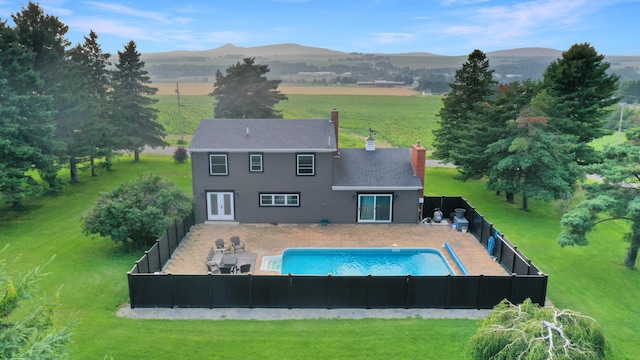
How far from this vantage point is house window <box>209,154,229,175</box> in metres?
24.6

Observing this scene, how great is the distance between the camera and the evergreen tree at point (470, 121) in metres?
30.4

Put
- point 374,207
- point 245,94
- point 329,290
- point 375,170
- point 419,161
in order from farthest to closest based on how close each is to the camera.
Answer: point 245,94, point 375,170, point 374,207, point 419,161, point 329,290

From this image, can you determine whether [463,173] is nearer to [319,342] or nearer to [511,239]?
[511,239]

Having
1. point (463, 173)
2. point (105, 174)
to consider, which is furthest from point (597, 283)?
point (105, 174)

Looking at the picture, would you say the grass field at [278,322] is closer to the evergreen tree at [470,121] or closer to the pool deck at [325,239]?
the pool deck at [325,239]

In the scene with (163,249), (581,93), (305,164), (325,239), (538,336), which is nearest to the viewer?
(538,336)

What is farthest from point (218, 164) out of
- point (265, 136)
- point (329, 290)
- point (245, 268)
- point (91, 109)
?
point (91, 109)

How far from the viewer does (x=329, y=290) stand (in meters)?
15.9

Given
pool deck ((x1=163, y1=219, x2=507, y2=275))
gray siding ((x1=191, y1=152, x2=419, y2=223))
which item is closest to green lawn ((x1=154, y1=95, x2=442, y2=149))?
gray siding ((x1=191, y1=152, x2=419, y2=223))

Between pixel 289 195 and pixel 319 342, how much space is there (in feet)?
40.0

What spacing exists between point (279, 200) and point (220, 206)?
3.35m

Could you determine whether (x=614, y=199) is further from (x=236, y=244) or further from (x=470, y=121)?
(x=236, y=244)

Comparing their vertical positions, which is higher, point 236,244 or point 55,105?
point 55,105

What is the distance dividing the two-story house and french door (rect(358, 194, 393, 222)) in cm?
6
